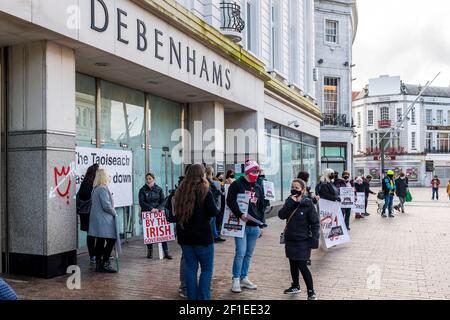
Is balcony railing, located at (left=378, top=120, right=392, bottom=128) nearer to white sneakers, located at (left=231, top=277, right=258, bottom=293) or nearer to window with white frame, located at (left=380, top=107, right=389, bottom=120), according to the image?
window with white frame, located at (left=380, top=107, right=389, bottom=120)

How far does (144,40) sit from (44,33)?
2572mm

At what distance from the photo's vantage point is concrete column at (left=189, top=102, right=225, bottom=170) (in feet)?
45.1

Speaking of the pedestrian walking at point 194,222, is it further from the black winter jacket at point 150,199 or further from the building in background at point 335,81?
the building in background at point 335,81

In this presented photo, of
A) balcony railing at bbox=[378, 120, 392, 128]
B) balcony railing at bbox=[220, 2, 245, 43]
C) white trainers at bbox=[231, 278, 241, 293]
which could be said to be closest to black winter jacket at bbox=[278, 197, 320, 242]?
white trainers at bbox=[231, 278, 241, 293]

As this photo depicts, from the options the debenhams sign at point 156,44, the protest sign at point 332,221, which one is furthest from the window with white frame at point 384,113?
the protest sign at point 332,221

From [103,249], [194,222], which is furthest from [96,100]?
[194,222]

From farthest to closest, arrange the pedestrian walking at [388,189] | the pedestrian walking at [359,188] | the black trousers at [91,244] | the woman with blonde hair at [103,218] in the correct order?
1. the pedestrian walking at [388,189]
2. the pedestrian walking at [359,188]
3. the black trousers at [91,244]
4. the woman with blonde hair at [103,218]

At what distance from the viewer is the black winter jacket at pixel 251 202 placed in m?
6.42

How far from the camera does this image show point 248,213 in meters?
6.48

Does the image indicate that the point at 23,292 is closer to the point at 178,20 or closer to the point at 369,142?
the point at 178,20

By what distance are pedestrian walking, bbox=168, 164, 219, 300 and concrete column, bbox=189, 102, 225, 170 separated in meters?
8.36

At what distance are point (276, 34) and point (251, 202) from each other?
14.3m

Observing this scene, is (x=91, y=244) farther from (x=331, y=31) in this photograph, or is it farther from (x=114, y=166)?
(x=331, y=31)

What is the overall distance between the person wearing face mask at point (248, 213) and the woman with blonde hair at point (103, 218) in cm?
219
